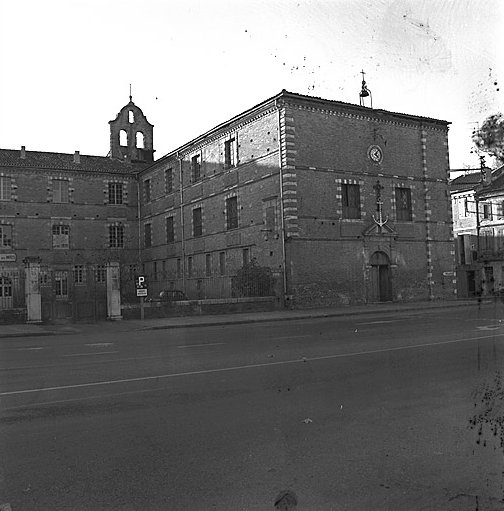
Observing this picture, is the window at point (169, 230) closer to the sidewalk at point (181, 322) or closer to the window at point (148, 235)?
the window at point (148, 235)

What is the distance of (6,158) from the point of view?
46688mm

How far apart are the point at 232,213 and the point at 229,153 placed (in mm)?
3982

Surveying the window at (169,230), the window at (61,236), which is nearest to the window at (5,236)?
the window at (61,236)

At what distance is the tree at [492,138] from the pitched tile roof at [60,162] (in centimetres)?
4659

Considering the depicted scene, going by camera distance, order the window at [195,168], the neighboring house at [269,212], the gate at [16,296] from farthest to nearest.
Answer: the window at [195,168]
the neighboring house at [269,212]
the gate at [16,296]

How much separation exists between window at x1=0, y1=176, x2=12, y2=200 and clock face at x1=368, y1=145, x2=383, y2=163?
27783 mm

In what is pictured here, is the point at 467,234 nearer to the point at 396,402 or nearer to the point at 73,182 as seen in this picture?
the point at 73,182

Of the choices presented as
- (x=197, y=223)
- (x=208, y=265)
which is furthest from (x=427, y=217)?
(x=197, y=223)

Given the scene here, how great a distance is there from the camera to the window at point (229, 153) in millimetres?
37625

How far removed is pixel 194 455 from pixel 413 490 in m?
1.98

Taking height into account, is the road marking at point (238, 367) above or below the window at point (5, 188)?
below

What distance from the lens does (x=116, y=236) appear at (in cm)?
4997

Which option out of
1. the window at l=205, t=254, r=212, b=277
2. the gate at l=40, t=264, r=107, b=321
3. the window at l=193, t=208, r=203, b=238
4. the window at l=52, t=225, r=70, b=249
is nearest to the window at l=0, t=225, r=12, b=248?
the window at l=52, t=225, r=70, b=249

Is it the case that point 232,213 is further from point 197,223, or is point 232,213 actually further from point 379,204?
point 379,204
